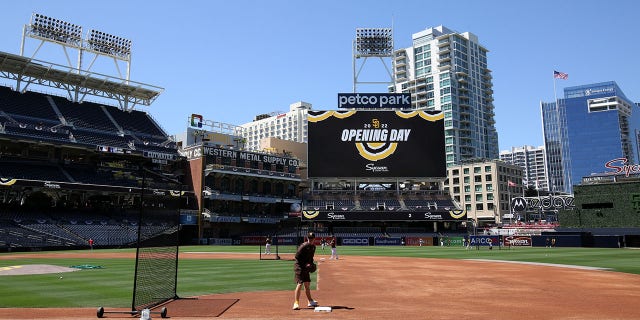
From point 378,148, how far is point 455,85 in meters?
86.8

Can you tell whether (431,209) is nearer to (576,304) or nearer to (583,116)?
(576,304)

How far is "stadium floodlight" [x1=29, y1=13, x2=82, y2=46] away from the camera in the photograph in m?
69.9

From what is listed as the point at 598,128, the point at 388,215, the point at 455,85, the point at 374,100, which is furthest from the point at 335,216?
the point at 598,128

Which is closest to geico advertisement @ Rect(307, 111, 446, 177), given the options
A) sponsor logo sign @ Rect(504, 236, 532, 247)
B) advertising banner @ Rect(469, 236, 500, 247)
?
advertising banner @ Rect(469, 236, 500, 247)

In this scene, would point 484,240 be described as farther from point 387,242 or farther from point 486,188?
point 486,188

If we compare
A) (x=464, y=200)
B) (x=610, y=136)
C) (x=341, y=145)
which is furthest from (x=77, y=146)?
(x=610, y=136)

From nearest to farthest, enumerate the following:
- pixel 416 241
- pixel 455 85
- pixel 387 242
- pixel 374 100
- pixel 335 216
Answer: pixel 387 242 → pixel 416 241 → pixel 335 216 → pixel 374 100 → pixel 455 85

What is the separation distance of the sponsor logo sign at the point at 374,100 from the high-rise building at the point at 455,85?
7499cm

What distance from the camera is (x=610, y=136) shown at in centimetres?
17925

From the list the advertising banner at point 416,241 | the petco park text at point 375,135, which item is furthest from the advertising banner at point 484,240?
the petco park text at point 375,135

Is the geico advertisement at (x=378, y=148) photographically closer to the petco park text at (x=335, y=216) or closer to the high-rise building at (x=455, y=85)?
the petco park text at (x=335, y=216)

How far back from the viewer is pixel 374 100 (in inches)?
3145

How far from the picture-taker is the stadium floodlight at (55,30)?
69.9 meters

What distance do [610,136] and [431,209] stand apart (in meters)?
140
